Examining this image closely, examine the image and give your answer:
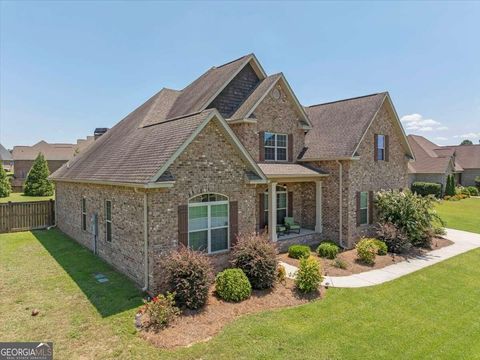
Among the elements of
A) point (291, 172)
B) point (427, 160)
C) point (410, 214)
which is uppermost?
point (427, 160)

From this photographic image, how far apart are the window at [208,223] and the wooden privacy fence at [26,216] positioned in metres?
15.6

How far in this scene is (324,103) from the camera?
23.2 meters

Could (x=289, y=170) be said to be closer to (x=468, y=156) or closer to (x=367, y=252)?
(x=367, y=252)

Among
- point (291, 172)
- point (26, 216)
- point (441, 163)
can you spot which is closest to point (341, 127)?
point (291, 172)

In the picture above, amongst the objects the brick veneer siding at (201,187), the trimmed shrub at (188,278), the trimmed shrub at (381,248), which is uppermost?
the brick veneer siding at (201,187)

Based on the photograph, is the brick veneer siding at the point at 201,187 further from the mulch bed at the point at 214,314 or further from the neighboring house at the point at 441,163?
the neighboring house at the point at 441,163

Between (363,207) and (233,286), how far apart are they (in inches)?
441

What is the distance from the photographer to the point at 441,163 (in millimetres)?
42875

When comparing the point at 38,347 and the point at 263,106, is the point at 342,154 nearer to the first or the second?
the point at 263,106

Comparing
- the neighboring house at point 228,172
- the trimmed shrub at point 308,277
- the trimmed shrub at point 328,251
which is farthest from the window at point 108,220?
the trimmed shrub at point 328,251

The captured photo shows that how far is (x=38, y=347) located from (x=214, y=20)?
15.3 m

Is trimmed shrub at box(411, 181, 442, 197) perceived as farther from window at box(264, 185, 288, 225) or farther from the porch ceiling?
window at box(264, 185, 288, 225)

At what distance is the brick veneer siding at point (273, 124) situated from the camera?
55.9ft

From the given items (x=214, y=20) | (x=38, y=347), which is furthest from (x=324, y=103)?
(x=38, y=347)
